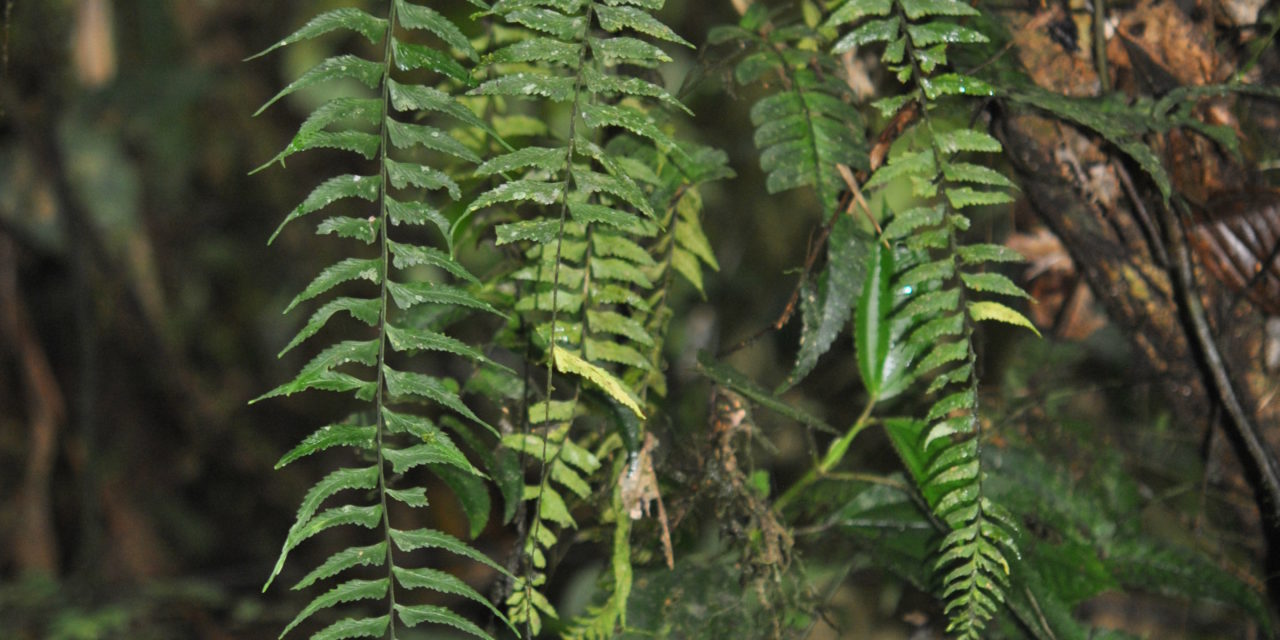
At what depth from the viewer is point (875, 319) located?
1.08 metres

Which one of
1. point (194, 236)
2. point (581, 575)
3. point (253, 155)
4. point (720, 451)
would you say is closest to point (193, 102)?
point (253, 155)

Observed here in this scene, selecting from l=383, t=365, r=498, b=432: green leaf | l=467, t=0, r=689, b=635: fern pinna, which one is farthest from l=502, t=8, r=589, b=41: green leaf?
l=383, t=365, r=498, b=432: green leaf

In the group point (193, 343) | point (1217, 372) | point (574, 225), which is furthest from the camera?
point (193, 343)

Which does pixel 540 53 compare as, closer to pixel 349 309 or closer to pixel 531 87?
pixel 531 87

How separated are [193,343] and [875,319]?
261cm

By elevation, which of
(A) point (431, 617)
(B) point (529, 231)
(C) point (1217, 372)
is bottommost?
(A) point (431, 617)

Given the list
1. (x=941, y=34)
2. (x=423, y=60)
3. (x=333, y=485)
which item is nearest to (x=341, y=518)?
(x=333, y=485)

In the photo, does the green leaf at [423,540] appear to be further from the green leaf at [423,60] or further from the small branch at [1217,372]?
the small branch at [1217,372]

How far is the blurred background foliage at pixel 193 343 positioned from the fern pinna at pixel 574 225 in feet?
1.80

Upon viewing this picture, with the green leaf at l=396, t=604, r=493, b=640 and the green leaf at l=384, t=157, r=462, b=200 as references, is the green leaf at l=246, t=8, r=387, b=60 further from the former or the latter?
the green leaf at l=396, t=604, r=493, b=640

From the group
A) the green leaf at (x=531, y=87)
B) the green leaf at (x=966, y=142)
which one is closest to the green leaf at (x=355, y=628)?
the green leaf at (x=531, y=87)

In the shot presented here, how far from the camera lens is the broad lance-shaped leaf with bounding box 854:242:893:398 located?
105 centimetres

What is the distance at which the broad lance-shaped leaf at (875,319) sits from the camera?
1.05 m

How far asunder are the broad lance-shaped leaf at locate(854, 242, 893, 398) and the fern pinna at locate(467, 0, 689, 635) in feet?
0.81
